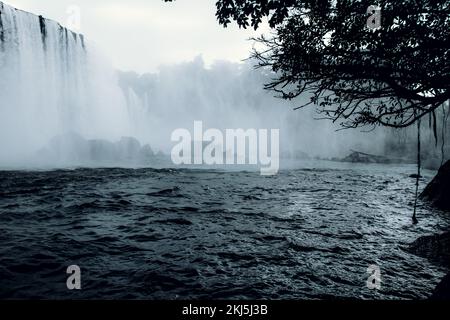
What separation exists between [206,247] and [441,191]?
13863mm

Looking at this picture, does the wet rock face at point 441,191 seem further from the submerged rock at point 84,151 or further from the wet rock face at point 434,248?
the submerged rock at point 84,151

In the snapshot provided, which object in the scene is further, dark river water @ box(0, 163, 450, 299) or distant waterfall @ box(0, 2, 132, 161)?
distant waterfall @ box(0, 2, 132, 161)

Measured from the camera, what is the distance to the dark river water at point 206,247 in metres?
5.91

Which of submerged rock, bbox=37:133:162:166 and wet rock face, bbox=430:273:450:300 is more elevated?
submerged rock, bbox=37:133:162:166

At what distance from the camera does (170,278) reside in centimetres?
632

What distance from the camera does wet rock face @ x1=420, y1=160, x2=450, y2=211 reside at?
14.9m

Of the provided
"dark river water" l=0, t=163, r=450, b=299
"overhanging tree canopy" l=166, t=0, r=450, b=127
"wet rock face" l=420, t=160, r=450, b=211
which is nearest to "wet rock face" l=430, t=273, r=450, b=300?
"dark river water" l=0, t=163, r=450, b=299

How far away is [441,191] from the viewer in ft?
51.3

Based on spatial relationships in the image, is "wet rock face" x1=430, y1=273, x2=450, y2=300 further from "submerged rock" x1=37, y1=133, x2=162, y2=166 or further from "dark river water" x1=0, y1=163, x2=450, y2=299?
"submerged rock" x1=37, y1=133, x2=162, y2=166

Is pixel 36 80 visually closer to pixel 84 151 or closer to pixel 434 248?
pixel 84 151

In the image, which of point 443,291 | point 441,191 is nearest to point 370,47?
point 443,291

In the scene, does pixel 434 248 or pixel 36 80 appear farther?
pixel 36 80

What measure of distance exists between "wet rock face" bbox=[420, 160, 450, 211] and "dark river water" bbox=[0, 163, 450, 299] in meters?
0.96

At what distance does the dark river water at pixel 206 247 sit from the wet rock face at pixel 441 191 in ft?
3.14
